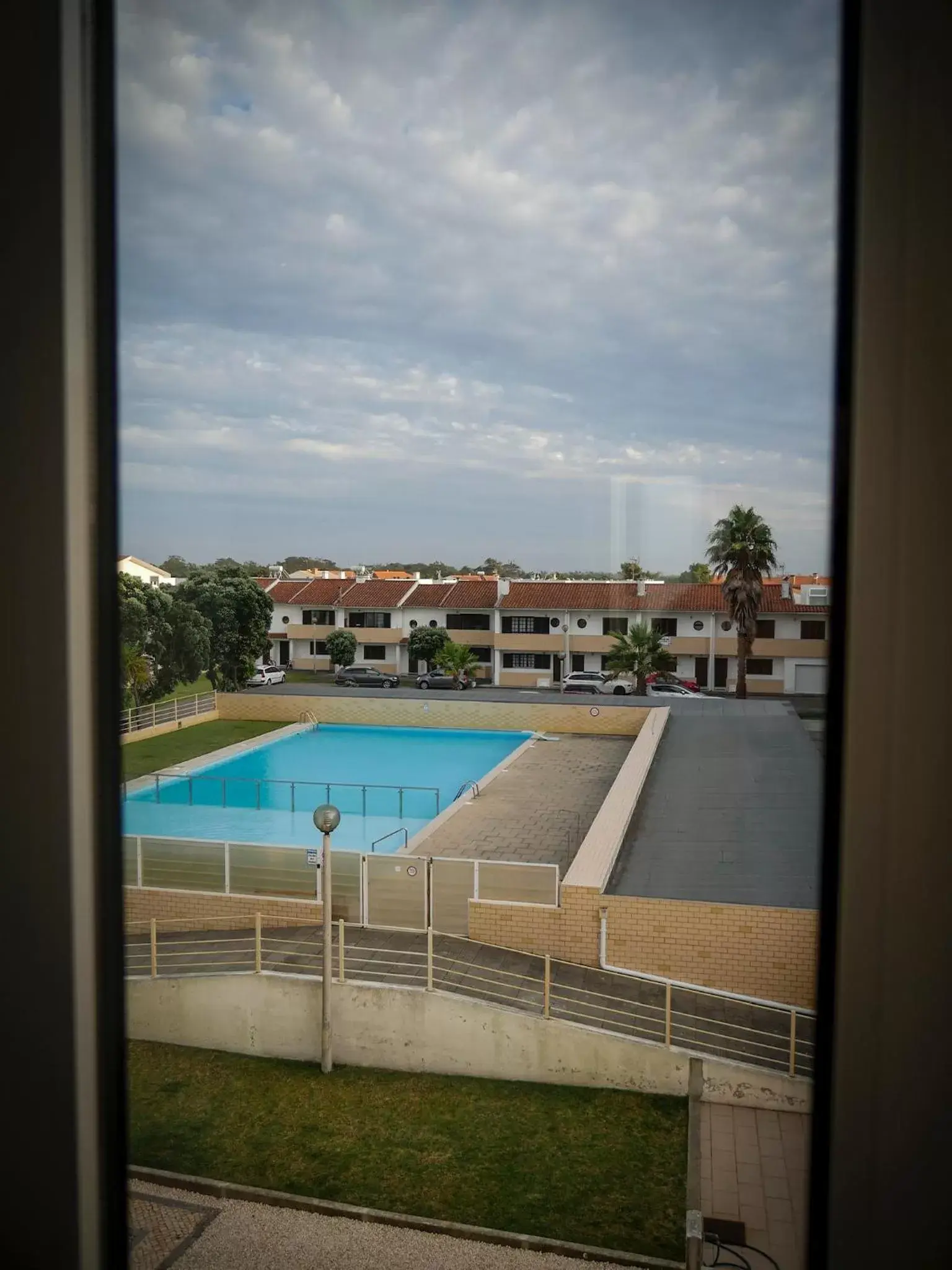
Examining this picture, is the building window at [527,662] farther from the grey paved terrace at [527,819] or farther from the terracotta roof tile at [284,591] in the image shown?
the grey paved terrace at [527,819]

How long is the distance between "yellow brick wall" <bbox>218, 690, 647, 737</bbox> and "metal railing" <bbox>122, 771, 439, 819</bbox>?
0.55 ft

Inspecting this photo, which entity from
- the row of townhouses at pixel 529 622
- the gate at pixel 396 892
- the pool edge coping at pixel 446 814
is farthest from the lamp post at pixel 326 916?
the row of townhouses at pixel 529 622

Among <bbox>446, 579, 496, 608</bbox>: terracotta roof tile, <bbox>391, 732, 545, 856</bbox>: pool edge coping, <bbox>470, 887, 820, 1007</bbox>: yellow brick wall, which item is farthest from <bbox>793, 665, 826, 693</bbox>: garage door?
<bbox>391, 732, 545, 856</bbox>: pool edge coping

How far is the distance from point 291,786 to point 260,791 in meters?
0.11

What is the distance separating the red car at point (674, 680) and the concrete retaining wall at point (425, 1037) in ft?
2.44

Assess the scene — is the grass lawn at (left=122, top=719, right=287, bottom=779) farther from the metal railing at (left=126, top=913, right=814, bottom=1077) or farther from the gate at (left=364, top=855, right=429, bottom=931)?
the gate at (left=364, top=855, right=429, bottom=931)

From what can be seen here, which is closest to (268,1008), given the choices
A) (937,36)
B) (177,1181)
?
(177,1181)

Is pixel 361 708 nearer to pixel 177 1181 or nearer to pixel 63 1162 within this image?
pixel 177 1181

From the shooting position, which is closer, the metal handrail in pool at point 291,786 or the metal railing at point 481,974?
the metal handrail in pool at point 291,786

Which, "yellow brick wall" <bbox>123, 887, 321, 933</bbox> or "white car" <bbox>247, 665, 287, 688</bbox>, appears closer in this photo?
"yellow brick wall" <bbox>123, 887, 321, 933</bbox>

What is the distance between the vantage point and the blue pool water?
207 centimetres

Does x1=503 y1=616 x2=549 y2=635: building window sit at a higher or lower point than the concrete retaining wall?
higher

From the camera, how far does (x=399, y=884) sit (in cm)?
301

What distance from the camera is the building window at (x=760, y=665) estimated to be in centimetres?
89
